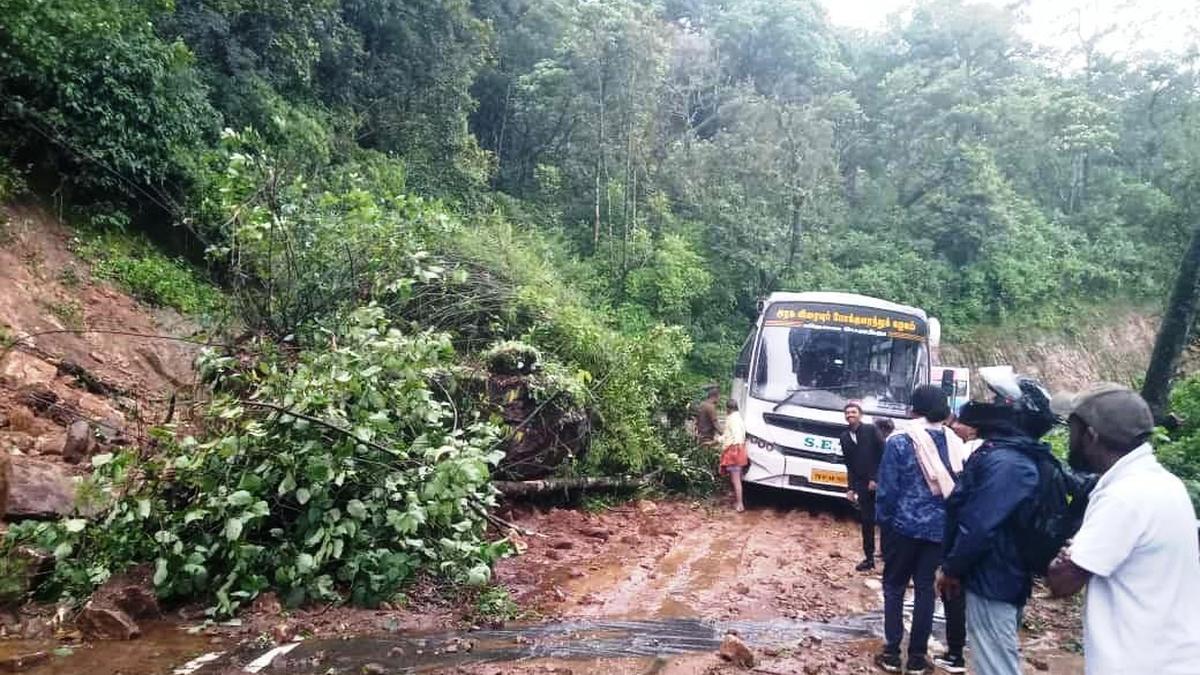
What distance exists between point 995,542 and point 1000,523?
0.38ft

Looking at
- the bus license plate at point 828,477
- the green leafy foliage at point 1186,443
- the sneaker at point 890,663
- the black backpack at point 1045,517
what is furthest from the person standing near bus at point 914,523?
the bus license plate at point 828,477

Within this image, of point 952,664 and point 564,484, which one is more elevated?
point 564,484

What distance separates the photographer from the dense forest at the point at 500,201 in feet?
16.9

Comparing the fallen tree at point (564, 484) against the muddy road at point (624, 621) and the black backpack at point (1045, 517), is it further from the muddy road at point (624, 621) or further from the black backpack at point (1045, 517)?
the black backpack at point (1045, 517)

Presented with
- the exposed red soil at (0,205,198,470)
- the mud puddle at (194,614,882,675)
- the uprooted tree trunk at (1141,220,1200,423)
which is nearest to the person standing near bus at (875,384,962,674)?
the mud puddle at (194,614,882,675)

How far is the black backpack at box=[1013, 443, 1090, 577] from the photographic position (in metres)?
3.25

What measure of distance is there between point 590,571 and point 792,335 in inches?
188

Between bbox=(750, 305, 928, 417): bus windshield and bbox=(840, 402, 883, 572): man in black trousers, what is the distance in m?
2.49

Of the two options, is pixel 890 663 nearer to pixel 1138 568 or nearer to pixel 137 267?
pixel 1138 568

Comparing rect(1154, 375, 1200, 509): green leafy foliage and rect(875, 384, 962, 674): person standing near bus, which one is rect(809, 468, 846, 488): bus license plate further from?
rect(875, 384, 962, 674): person standing near bus

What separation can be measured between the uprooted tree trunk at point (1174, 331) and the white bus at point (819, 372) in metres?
2.11

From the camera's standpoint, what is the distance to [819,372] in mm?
9992

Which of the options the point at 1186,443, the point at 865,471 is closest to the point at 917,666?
the point at 865,471

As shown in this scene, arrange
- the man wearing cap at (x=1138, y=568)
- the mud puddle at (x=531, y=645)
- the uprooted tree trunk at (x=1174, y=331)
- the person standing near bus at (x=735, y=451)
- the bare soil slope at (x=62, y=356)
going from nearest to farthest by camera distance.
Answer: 1. the man wearing cap at (x=1138, y=568)
2. the mud puddle at (x=531, y=645)
3. the bare soil slope at (x=62, y=356)
4. the uprooted tree trunk at (x=1174, y=331)
5. the person standing near bus at (x=735, y=451)
